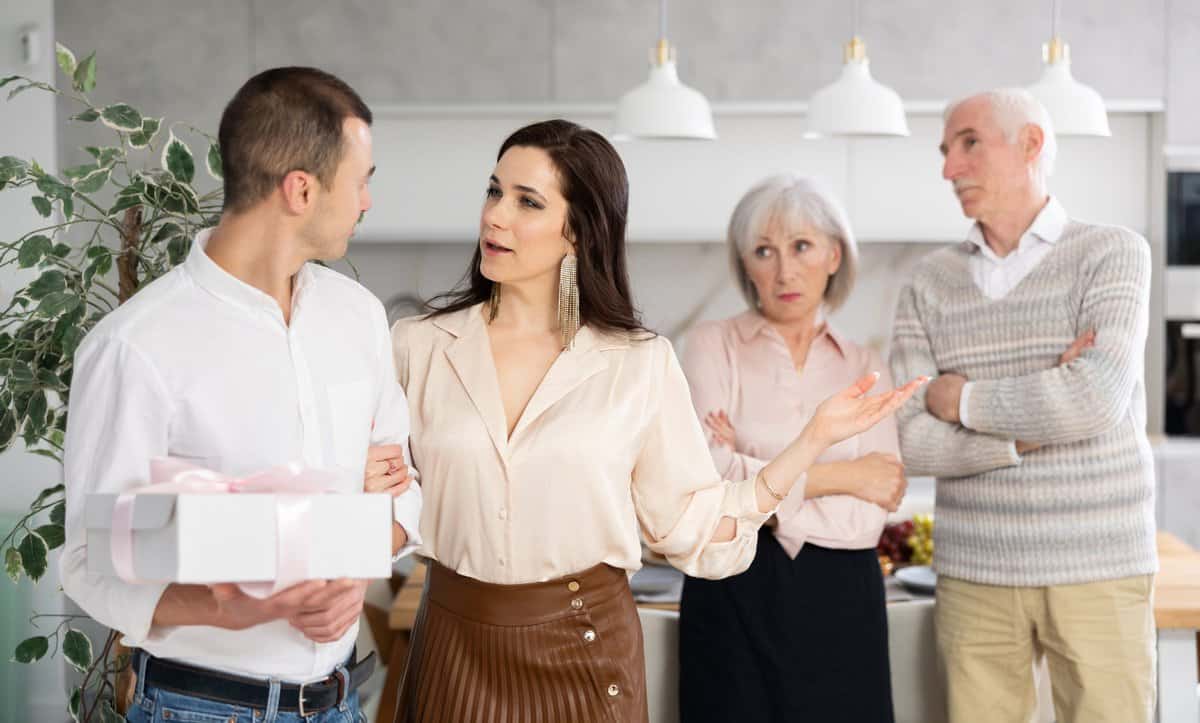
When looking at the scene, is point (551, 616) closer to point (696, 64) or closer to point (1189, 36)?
point (696, 64)

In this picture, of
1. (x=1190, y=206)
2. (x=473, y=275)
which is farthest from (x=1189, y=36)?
(x=473, y=275)

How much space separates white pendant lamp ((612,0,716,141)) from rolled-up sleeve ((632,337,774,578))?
128cm

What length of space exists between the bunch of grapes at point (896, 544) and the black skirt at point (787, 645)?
87cm

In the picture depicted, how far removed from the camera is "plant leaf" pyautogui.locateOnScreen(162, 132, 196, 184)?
1944mm

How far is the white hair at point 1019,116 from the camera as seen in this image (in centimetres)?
264

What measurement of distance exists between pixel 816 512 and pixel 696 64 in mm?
2951

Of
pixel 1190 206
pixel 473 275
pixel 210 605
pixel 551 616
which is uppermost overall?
pixel 1190 206

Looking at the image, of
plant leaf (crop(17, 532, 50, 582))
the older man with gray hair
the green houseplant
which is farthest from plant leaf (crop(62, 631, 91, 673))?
the older man with gray hair

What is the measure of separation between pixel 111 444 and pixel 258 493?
0.68ft

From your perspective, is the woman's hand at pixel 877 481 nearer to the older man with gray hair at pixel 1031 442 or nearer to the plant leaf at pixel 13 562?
the older man with gray hair at pixel 1031 442

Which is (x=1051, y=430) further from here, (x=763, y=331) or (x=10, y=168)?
(x=10, y=168)

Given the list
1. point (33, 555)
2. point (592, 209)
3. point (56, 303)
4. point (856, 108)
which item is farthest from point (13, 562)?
point (856, 108)

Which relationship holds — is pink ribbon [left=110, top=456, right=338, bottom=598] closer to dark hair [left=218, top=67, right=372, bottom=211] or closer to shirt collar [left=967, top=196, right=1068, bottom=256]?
dark hair [left=218, top=67, right=372, bottom=211]

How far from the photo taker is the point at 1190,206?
4.99 m
